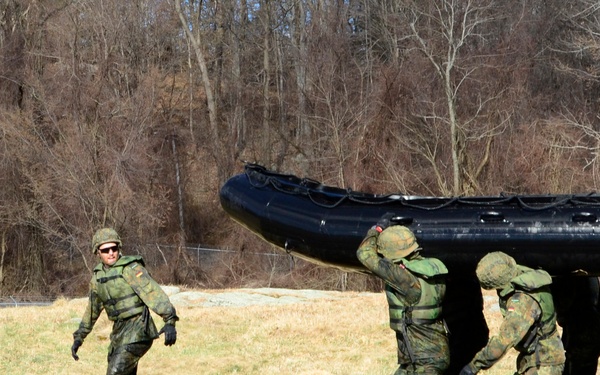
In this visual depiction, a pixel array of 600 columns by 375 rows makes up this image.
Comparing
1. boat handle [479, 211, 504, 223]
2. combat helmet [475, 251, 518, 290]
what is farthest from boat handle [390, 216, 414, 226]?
combat helmet [475, 251, 518, 290]

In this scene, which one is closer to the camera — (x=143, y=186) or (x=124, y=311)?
(x=124, y=311)

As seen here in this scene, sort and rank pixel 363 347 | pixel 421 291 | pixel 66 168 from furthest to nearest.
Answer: pixel 66 168 < pixel 363 347 < pixel 421 291

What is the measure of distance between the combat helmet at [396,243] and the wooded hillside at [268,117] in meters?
21.9

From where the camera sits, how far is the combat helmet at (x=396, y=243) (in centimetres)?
811

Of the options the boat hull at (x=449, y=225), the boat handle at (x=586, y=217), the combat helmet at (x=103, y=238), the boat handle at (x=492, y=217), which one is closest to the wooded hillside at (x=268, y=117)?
the boat hull at (x=449, y=225)

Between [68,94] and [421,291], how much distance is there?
29764 mm

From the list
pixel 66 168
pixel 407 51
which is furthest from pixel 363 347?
pixel 407 51

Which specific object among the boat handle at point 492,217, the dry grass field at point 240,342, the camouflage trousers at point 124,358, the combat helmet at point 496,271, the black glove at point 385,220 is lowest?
the dry grass field at point 240,342

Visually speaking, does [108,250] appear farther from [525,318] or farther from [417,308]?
[525,318]

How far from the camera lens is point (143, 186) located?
35.4 m

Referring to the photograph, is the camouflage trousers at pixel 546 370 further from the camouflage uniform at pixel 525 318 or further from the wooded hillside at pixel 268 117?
the wooded hillside at pixel 268 117

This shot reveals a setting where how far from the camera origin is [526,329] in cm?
751

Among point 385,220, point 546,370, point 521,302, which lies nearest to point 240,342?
point 385,220

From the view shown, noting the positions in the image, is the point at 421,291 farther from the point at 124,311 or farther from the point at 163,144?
the point at 163,144
